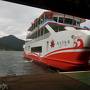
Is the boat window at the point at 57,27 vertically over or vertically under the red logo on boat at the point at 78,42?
over

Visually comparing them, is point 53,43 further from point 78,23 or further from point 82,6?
point 82,6

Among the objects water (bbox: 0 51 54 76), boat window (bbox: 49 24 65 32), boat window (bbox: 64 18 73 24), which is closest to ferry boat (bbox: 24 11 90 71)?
boat window (bbox: 49 24 65 32)

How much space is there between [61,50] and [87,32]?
3.11 m

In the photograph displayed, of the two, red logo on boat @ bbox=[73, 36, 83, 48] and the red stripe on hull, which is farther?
the red stripe on hull

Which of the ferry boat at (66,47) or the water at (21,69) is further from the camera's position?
the water at (21,69)

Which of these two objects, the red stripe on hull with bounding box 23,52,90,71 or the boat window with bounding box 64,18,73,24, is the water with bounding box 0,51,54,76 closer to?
the red stripe on hull with bounding box 23,52,90,71

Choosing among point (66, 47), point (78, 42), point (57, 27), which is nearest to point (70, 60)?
point (66, 47)

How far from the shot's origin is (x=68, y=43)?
19.3 m

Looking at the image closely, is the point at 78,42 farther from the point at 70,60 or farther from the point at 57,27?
the point at 57,27

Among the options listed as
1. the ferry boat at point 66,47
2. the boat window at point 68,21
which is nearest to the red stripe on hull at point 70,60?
the ferry boat at point 66,47

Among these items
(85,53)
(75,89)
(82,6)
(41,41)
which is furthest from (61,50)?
(75,89)

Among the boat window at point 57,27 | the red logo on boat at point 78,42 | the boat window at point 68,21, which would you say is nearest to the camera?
the red logo on boat at point 78,42

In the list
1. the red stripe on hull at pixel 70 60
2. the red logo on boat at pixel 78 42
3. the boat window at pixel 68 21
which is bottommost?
the red stripe on hull at pixel 70 60

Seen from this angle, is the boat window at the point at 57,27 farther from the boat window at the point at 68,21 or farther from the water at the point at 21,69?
the water at the point at 21,69
